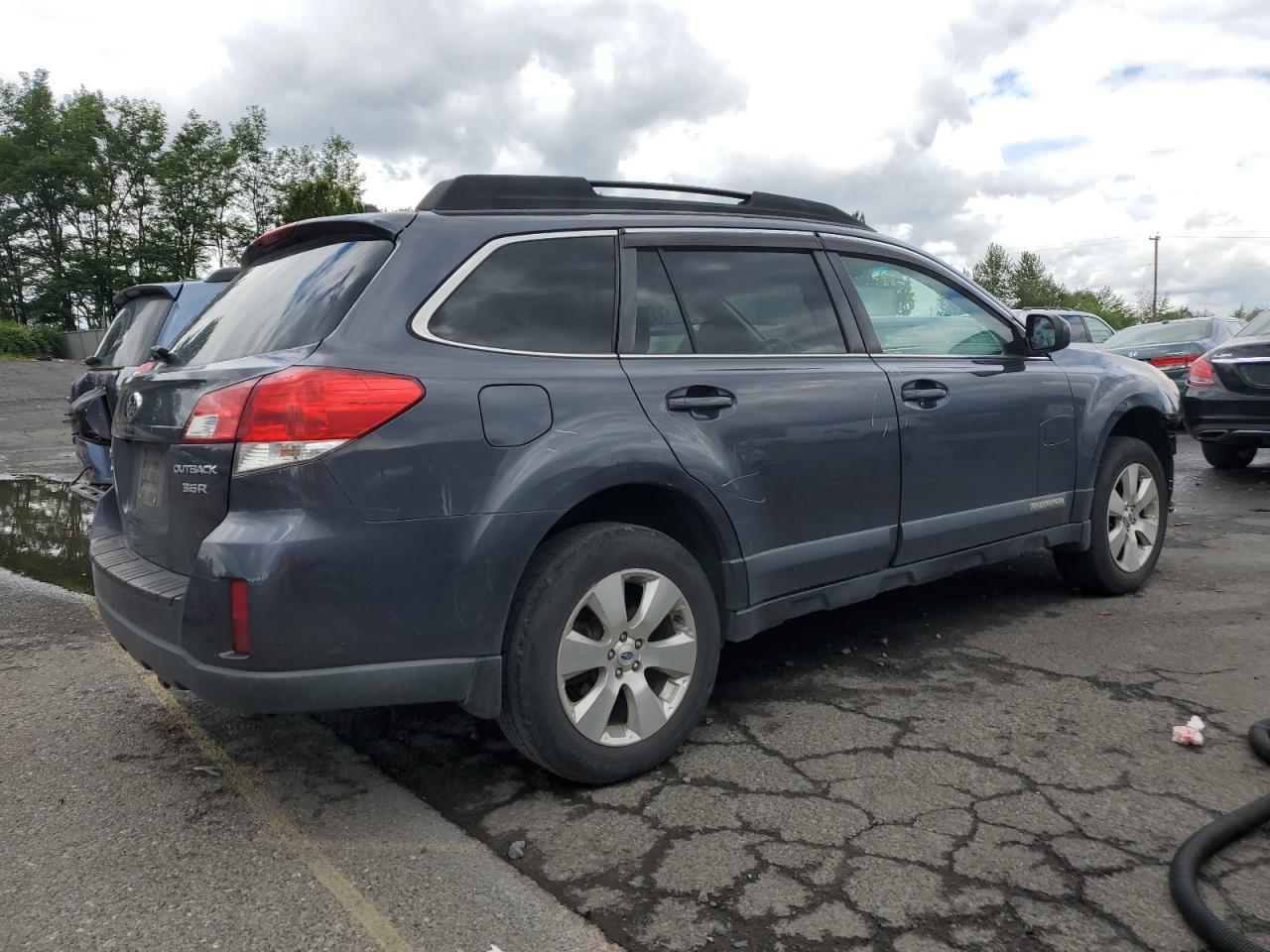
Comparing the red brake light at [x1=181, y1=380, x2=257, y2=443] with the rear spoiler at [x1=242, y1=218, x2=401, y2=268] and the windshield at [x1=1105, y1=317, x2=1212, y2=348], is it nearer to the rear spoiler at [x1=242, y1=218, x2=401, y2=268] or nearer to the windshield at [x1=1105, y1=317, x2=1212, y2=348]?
the rear spoiler at [x1=242, y1=218, x2=401, y2=268]

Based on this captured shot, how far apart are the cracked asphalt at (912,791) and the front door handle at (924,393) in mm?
1064

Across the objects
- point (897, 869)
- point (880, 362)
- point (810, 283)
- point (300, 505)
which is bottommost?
point (897, 869)

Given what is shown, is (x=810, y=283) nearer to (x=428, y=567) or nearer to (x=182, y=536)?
(x=428, y=567)

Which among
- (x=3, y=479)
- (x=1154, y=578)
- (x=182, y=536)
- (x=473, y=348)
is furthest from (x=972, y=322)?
(x=3, y=479)

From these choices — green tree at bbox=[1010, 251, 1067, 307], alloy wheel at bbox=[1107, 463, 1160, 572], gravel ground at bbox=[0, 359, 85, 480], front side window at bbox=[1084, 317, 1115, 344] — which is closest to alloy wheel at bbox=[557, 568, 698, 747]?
alloy wheel at bbox=[1107, 463, 1160, 572]

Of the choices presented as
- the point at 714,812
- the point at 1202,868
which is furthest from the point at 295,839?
the point at 1202,868

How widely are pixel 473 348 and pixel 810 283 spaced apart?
1589mm

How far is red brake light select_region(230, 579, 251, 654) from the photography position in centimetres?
267

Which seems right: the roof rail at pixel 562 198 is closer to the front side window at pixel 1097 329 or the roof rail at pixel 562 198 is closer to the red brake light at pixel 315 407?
the red brake light at pixel 315 407

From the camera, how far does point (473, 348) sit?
2.99 metres

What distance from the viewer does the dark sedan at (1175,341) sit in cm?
Answer: 1316

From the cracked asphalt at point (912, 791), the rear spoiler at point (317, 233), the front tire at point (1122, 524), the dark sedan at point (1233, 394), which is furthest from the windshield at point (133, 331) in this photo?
the dark sedan at point (1233, 394)

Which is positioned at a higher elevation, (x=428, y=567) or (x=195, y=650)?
(x=428, y=567)

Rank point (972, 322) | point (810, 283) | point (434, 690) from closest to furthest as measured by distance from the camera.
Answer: point (434, 690), point (810, 283), point (972, 322)
